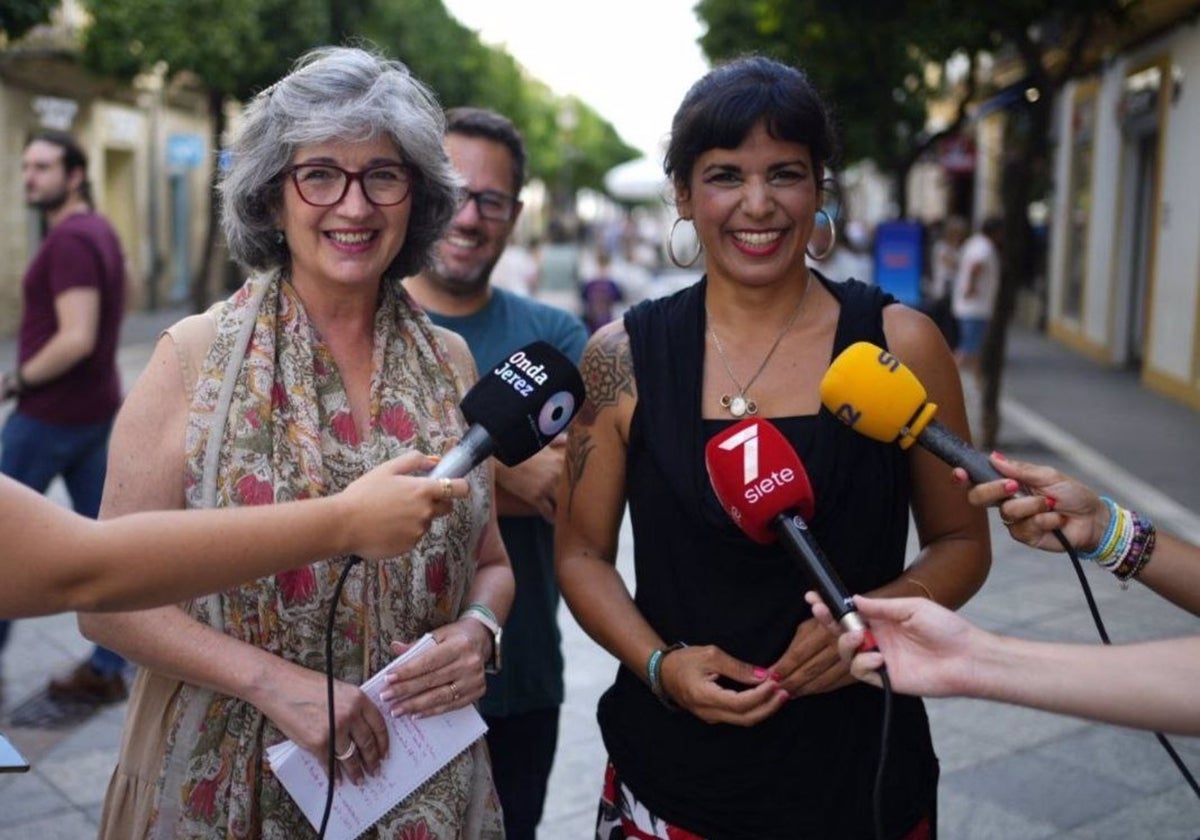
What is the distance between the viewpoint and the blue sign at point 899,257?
1591 cm

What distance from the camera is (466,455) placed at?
2.01 meters

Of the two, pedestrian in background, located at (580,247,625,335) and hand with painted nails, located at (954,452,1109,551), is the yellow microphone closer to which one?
hand with painted nails, located at (954,452,1109,551)

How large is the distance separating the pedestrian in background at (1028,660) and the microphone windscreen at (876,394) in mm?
118

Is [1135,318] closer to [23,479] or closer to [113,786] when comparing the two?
[23,479]

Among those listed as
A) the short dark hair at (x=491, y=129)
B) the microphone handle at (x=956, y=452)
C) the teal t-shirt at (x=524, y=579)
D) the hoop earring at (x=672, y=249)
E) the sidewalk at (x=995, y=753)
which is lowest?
the sidewalk at (x=995, y=753)

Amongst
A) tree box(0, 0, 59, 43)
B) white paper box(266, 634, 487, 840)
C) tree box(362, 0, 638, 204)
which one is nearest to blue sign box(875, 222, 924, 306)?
tree box(362, 0, 638, 204)

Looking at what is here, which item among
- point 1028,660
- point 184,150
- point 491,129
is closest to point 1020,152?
point 491,129

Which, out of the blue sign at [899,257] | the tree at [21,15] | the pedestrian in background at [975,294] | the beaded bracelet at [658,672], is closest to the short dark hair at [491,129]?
the beaded bracelet at [658,672]

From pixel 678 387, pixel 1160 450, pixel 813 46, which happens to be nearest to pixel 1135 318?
pixel 813 46

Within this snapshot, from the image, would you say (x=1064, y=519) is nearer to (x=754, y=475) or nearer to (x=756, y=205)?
(x=754, y=475)

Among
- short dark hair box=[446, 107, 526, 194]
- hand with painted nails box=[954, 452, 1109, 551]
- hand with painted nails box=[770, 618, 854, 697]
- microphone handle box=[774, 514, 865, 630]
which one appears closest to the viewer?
microphone handle box=[774, 514, 865, 630]

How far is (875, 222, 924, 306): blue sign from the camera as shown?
52.2 ft

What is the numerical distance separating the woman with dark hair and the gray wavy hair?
0.47m

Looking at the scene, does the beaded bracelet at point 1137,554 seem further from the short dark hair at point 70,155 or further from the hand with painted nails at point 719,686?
the short dark hair at point 70,155
